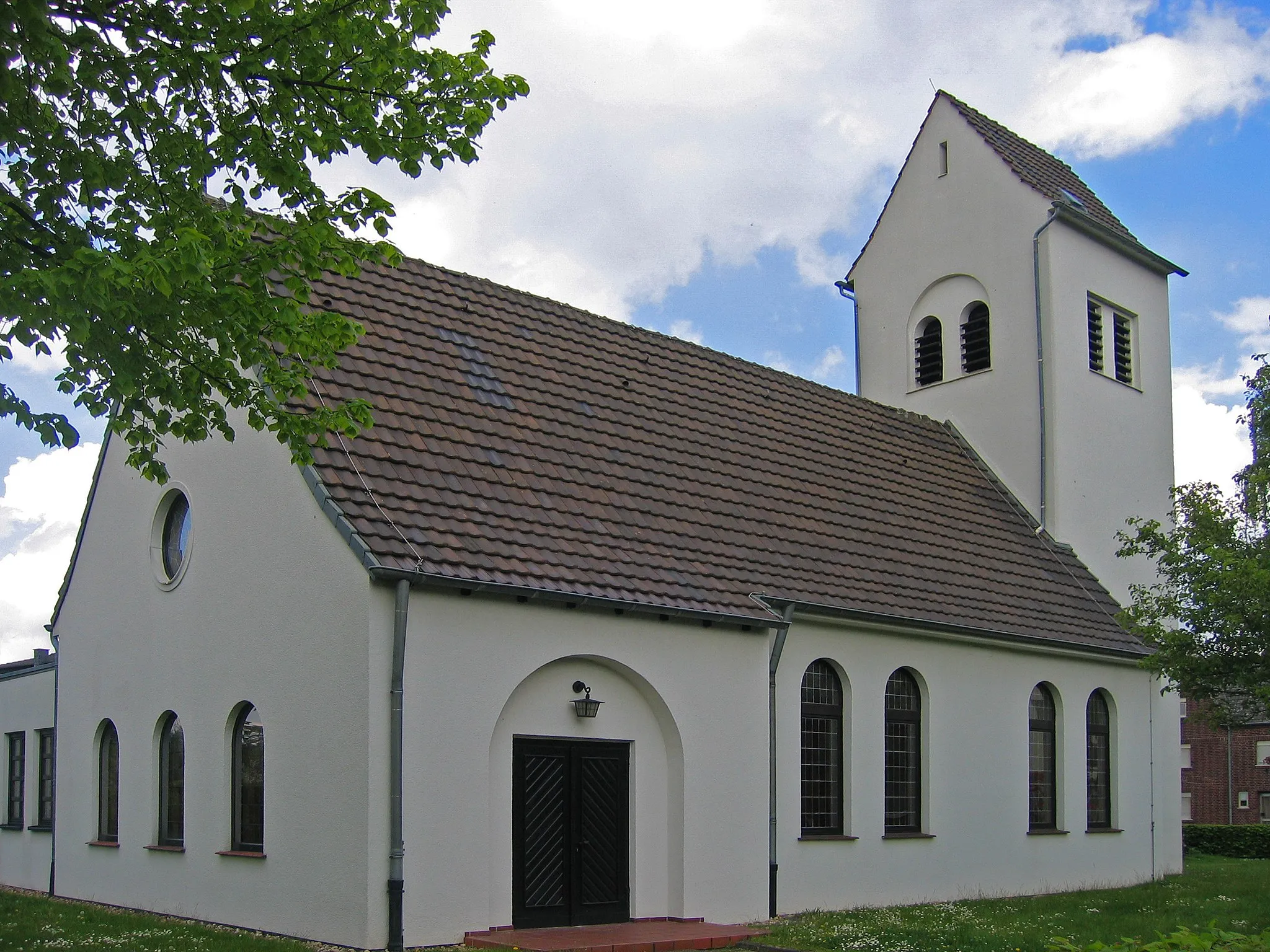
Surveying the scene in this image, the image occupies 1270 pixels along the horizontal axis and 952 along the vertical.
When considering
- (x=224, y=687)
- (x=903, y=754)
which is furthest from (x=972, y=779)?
(x=224, y=687)

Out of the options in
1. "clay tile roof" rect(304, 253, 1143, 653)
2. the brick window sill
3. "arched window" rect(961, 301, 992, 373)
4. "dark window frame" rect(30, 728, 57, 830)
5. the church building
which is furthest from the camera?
"arched window" rect(961, 301, 992, 373)

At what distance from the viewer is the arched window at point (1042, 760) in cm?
2138

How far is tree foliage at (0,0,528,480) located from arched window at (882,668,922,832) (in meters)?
10.0

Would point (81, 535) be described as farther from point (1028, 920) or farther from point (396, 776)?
point (1028, 920)

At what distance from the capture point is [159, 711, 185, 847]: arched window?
1612cm

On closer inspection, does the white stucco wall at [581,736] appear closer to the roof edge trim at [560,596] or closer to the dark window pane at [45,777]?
the roof edge trim at [560,596]

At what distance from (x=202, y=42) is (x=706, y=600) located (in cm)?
830

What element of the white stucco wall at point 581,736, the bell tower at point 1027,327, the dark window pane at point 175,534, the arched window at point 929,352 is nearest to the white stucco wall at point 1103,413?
the bell tower at point 1027,327

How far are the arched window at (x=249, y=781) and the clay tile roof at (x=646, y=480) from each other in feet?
10.1

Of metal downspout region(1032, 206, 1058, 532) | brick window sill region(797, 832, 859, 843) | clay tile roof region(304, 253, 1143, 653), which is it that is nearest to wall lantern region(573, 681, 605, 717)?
clay tile roof region(304, 253, 1143, 653)

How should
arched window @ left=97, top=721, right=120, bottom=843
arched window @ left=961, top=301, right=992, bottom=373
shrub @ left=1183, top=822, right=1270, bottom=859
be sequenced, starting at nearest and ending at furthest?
1. arched window @ left=97, top=721, right=120, bottom=843
2. arched window @ left=961, top=301, right=992, bottom=373
3. shrub @ left=1183, top=822, right=1270, bottom=859

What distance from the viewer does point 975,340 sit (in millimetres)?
26266

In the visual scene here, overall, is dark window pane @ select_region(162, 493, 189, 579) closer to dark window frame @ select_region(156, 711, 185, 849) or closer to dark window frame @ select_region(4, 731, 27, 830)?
dark window frame @ select_region(156, 711, 185, 849)

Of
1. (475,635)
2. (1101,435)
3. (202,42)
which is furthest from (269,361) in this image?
(1101,435)
